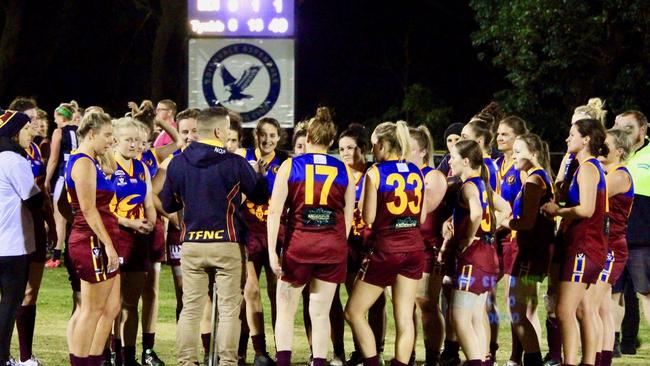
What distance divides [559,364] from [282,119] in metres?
5.59

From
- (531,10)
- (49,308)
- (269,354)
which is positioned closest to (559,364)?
(269,354)

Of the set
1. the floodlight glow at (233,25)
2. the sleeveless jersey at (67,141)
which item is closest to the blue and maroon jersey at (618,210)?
the floodlight glow at (233,25)

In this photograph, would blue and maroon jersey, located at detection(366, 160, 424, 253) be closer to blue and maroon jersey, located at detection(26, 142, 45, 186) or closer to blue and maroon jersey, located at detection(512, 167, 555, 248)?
blue and maroon jersey, located at detection(512, 167, 555, 248)

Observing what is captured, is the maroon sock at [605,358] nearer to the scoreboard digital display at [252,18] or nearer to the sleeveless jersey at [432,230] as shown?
the sleeveless jersey at [432,230]

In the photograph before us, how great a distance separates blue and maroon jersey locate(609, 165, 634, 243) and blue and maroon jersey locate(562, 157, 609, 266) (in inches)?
15.3

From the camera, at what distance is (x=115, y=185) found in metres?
8.28

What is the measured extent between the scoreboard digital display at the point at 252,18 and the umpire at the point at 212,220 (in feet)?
18.8

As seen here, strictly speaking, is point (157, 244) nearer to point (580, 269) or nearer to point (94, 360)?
point (94, 360)

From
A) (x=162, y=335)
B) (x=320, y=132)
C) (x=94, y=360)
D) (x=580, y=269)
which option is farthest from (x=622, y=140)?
(x=162, y=335)

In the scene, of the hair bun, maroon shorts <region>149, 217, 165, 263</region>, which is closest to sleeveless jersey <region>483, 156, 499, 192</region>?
the hair bun

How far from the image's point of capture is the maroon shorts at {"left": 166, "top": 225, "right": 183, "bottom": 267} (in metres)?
A: 9.43

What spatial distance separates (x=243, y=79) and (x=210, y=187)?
5851 millimetres

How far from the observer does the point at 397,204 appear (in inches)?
314

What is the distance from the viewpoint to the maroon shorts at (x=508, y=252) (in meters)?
9.03
